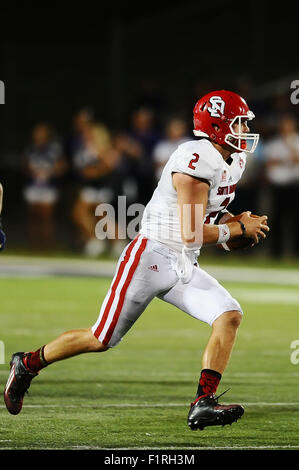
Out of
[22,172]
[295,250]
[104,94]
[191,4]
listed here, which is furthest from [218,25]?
[295,250]

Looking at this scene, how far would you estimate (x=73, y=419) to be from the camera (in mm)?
5543

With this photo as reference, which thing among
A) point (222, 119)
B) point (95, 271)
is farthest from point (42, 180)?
point (222, 119)

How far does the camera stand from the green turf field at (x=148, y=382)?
514 centimetres

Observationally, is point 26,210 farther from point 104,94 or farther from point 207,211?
point 207,211

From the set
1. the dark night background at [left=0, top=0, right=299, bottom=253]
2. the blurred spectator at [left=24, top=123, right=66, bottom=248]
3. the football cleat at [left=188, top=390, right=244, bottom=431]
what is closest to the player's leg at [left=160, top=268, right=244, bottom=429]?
the football cleat at [left=188, top=390, right=244, bottom=431]

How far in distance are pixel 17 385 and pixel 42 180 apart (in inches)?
464

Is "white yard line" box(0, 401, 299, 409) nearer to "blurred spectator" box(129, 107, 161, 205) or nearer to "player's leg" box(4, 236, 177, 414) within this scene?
"player's leg" box(4, 236, 177, 414)

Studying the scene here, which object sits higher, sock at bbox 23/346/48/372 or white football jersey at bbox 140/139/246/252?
white football jersey at bbox 140/139/246/252

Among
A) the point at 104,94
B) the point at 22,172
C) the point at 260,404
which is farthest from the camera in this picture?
the point at 104,94

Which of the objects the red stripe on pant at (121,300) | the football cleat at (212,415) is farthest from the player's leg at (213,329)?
the red stripe on pant at (121,300)

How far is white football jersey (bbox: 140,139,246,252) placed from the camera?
544 cm

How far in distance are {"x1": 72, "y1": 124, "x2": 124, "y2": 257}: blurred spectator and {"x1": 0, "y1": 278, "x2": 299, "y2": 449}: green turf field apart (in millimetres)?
4667

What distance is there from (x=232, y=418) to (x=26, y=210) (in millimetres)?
14278

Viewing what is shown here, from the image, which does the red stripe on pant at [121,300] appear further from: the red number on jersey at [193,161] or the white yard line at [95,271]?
the white yard line at [95,271]
